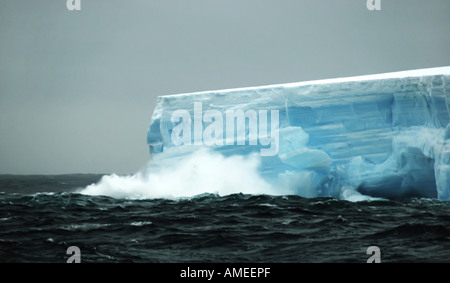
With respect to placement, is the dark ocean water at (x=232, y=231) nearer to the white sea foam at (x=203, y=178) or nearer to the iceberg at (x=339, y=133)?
the iceberg at (x=339, y=133)

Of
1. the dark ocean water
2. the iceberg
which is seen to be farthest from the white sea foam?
the dark ocean water

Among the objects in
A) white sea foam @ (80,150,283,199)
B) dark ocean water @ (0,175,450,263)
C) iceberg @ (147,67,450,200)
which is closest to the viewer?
dark ocean water @ (0,175,450,263)

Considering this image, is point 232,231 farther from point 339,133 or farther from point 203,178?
point 339,133

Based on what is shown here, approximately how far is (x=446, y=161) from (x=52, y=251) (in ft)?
34.3

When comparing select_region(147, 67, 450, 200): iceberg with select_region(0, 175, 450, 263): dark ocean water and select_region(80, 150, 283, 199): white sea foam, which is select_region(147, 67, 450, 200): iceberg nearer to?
select_region(80, 150, 283, 199): white sea foam

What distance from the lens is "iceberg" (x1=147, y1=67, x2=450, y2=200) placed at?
14.0 metres

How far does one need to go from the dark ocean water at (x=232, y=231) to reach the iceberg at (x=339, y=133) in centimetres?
→ 105

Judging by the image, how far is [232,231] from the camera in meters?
9.59

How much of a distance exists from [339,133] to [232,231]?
6.61 meters

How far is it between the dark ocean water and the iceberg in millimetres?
1046

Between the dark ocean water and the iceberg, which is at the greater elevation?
the iceberg

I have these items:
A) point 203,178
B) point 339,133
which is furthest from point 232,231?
point 339,133
